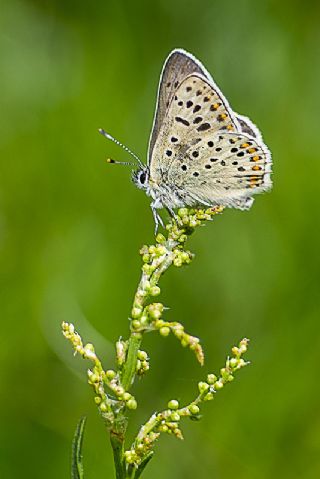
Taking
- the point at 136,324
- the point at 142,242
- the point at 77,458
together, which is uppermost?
the point at 142,242

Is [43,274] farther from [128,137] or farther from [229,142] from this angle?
[229,142]

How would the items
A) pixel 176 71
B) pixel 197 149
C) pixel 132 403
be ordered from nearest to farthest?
pixel 132 403, pixel 176 71, pixel 197 149

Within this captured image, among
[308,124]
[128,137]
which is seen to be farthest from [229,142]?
[308,124]

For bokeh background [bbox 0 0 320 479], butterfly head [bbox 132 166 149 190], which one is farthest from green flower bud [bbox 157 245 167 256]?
bokeh background [bbox 0 0 320 479]

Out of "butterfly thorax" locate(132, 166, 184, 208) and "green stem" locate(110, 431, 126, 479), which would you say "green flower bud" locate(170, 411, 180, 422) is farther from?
"butterfly thorax" locate(132, 166, 184, 208)

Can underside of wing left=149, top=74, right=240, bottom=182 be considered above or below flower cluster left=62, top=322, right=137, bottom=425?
above

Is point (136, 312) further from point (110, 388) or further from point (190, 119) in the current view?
point (190, 119)

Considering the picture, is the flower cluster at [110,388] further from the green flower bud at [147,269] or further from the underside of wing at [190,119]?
the underside of wing at [190,119]

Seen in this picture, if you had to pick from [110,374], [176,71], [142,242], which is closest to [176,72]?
[176,71]

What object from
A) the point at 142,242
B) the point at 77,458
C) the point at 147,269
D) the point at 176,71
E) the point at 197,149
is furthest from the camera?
the point at 142,242
